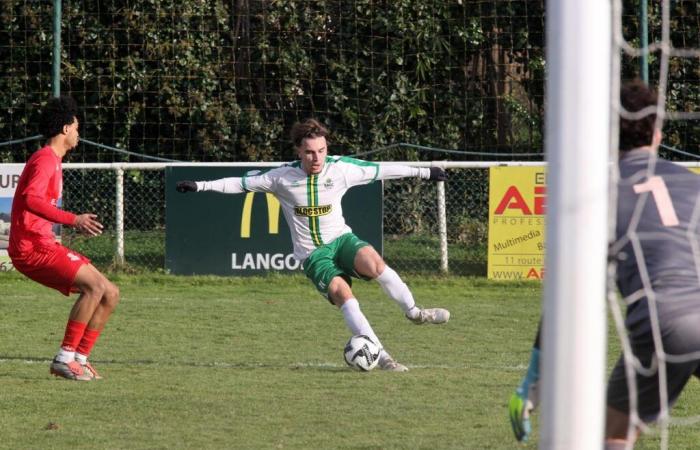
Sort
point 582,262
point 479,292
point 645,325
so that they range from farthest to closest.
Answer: point 479,292 → point 645,325 → point 582,262

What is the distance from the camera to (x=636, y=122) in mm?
4469

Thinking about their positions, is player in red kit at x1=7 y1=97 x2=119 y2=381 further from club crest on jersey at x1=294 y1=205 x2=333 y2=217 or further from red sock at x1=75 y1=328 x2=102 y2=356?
club crest on jersey at x1=294 y1=205 x2=333 y2=217

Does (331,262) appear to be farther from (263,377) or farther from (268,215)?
(268,215)

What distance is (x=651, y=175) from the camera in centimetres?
445

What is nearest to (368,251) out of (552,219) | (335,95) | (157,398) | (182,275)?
(157,398)

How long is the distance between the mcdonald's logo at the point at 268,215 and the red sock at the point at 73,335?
19.3ft

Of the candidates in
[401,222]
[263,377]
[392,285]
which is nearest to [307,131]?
[392,285]

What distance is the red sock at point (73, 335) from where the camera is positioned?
8.16m

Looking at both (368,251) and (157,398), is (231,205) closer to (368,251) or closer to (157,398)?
(368,251)

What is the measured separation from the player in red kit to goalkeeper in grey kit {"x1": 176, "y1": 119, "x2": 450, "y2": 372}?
0.87 m

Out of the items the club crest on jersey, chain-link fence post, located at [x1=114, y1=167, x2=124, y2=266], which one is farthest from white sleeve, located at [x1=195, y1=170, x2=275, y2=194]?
chain-link fence post, located at [x1=114, y1=167, x2=124, y2=266]

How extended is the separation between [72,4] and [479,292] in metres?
7.50

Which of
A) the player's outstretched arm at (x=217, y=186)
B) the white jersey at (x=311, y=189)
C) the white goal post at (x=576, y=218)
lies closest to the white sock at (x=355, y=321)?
the white jersey at (x=311, y=189)

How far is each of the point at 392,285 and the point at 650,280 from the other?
14.7 feet
